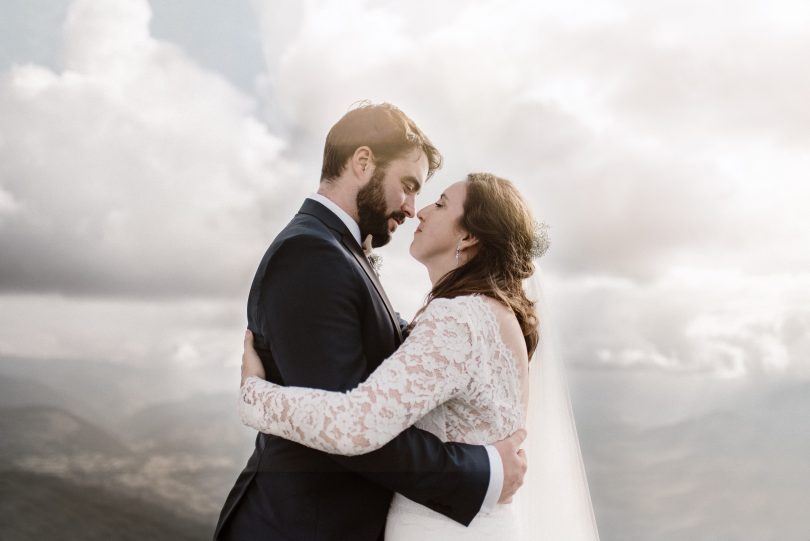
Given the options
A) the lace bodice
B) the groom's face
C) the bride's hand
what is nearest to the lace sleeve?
the lace bodice

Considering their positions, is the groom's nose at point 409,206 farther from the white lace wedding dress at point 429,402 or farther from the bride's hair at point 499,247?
the white lace wedding dress at point 429,402

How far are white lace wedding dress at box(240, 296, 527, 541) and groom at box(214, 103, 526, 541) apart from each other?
5 cm

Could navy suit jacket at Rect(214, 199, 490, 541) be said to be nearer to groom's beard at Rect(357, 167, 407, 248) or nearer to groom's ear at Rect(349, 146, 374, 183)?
groom's beard at Rect(357, 167, 407, 248)

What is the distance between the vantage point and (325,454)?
7.47 feet

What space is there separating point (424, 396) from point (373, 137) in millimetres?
1199

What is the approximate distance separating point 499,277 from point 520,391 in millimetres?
405

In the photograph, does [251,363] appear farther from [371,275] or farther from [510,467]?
[510,467]

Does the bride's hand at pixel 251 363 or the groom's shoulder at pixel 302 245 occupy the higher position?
the groom's shoulder at pixel 302 245

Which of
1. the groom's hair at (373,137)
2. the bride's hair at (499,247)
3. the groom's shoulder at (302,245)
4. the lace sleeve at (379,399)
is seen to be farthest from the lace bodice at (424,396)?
the groom's hair at (373,137)

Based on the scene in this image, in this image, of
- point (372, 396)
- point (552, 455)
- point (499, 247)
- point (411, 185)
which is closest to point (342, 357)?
point (372, 396)

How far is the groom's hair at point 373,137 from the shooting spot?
2.86 meters

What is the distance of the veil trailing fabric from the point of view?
3.02 m

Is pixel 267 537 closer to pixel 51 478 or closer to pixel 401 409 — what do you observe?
pixel 401 409

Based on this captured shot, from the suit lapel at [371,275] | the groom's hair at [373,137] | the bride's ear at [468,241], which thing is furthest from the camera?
the groom's hair at [373,137]
